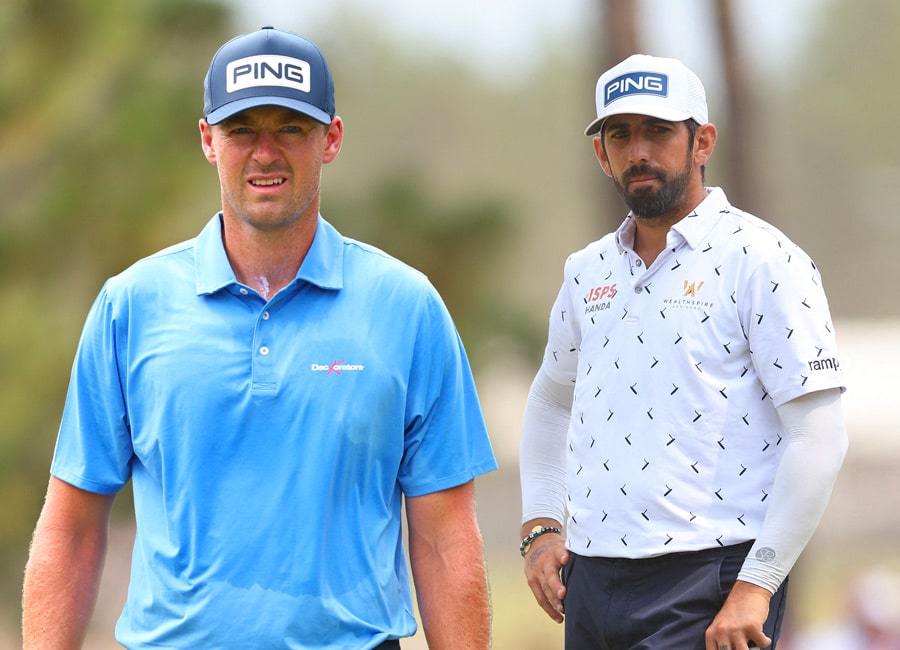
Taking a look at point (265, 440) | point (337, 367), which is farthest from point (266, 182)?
point (265, 440)

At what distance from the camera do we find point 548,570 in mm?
4035

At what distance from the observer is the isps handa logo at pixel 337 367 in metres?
3.32

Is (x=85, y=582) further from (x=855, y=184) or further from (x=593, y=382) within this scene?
(x=855, y=184)

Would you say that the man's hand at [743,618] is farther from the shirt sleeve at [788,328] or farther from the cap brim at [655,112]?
the cap brim at [655,112]

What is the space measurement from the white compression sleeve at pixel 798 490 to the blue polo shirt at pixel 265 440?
28.0 inches

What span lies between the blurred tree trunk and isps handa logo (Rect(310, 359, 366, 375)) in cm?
854

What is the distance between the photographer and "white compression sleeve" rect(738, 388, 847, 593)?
11.5 feet

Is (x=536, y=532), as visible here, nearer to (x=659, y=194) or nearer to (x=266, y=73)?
(x=659, y=194)

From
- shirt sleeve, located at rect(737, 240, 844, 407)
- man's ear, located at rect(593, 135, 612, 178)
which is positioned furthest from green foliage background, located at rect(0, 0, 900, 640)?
shirt sleeve, located at rect(737, 240, 844, 407)

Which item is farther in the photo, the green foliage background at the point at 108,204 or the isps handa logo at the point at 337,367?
the green foliage background at the point at 108,204

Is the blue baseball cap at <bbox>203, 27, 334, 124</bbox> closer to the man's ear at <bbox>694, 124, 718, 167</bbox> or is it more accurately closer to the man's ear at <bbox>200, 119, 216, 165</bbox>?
the man's ear at <bbox>200, 119, 216, 165</bbox>

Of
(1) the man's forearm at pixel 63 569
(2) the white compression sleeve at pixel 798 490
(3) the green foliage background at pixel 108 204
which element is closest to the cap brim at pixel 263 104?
(1) the man's forearm at pixel 63 569

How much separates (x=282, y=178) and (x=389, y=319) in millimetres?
406

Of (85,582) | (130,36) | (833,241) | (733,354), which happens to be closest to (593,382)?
(733,354)
